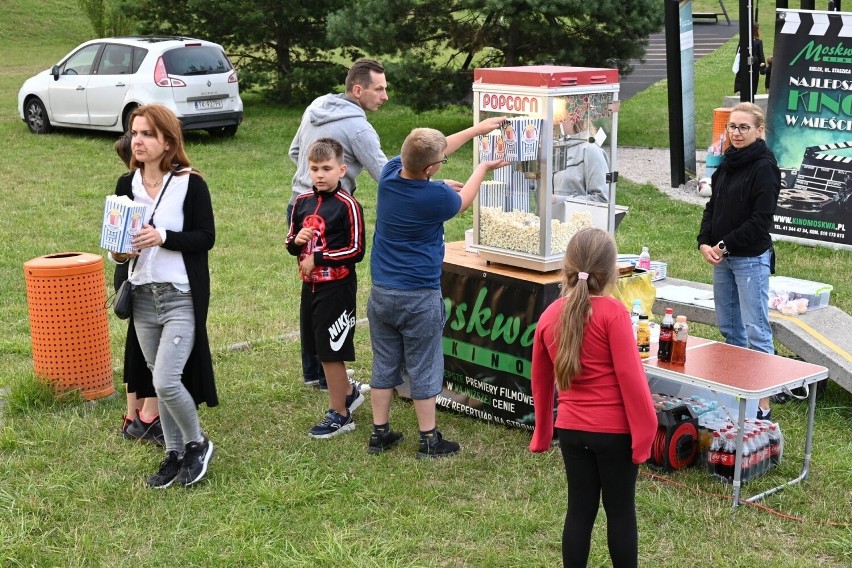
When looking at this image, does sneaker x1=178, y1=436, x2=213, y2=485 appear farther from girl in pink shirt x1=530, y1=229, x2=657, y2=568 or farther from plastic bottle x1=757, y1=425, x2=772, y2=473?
plastic bottle x1=757, y1=425, x2=772, y2=473

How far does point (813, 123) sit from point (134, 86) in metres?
10.2

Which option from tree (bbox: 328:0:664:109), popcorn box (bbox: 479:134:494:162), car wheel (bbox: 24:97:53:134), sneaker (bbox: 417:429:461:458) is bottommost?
sneaker (bbox: 417:429:461:458)

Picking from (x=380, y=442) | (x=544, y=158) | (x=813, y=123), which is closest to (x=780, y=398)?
(x=544, y=158)

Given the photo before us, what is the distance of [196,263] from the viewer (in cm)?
511

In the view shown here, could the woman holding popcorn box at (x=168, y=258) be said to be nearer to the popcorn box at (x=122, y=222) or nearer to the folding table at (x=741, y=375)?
the popcorn box at (x=122, y=222)

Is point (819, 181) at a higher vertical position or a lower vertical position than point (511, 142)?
lower

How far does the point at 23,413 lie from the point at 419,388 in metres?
2.46

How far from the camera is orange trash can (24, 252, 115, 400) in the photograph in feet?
20.6

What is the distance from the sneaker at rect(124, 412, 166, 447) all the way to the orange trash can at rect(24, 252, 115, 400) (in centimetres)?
74

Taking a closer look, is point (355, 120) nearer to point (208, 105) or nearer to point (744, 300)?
point (744, 300)

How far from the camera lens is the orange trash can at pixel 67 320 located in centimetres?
627

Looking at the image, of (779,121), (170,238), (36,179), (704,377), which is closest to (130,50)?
(36,179)

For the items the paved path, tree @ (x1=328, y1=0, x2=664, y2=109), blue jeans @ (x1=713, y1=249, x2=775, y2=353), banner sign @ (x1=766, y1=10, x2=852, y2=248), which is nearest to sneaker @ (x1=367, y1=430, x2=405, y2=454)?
blue jeans @ (x1=713, y1=249, x2=775, y2=353)

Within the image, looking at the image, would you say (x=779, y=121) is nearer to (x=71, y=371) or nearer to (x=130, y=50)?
(x=71, y=371)
